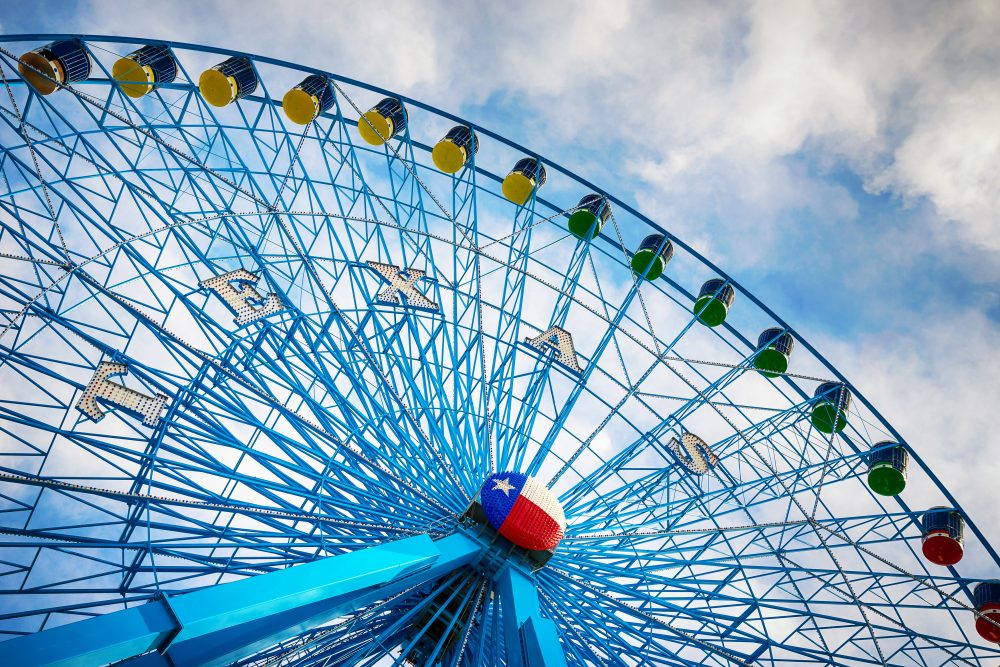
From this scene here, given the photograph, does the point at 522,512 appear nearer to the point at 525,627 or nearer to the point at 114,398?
the point at 525,627

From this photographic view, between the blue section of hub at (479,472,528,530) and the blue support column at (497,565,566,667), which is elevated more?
the blue section of hub at (479,472,528,530)

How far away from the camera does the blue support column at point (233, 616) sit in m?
4.75

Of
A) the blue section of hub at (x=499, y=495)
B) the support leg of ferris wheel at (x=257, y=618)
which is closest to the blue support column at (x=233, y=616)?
the support leg of ferris wheel at (x=257, y=618)

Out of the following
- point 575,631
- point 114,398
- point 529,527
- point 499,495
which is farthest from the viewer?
point 575,631

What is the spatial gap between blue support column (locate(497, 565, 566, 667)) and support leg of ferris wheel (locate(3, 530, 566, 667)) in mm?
15

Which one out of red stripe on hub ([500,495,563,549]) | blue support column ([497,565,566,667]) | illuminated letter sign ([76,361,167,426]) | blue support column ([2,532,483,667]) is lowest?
blue support column ([2,532,483,667])

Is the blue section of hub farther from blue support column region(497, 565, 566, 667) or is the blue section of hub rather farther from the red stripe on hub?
blue support column region(497, 565, 566, 667)

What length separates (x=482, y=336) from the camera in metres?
13.6

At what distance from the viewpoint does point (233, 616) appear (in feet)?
19.1

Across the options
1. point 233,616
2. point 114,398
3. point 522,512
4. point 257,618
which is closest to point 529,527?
point 522,512

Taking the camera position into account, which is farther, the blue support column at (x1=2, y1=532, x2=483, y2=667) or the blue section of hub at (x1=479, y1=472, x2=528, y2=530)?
the blue section of hub at (x1=479, y1=472, x2=528, y2=530)

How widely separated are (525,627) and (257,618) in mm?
4018

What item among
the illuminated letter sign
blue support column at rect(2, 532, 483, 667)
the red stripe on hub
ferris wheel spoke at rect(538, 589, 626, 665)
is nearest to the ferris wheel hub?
the red stripe on hub

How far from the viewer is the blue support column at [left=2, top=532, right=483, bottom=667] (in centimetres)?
475
